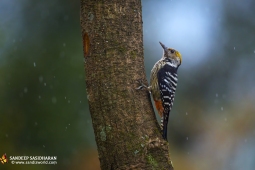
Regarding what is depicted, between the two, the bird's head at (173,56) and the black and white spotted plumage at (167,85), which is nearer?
the black and white spotted plumage at (167,85)

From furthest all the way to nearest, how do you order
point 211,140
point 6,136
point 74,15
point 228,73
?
point 228,73 < point 211,140 < point 74,15 < point 6,136

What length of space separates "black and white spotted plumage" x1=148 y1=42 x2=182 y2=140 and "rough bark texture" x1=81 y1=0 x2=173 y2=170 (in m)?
0.96

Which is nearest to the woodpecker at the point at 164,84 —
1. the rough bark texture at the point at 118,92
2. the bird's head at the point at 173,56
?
the bird's head at the point at 173,56

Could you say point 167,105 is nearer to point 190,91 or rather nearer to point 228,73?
point 190,91

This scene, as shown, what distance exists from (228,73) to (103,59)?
346 inches

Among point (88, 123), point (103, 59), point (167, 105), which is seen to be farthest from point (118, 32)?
point (88, 123)

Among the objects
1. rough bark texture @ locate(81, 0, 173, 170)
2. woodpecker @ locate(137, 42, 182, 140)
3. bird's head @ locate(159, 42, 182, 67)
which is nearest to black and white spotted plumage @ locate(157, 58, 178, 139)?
woodpecker @ locate(137, 42, 182, 140)

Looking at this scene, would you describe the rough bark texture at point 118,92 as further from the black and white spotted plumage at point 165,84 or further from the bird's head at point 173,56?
the bird's head at point 173,56

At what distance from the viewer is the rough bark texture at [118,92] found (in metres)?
4.17

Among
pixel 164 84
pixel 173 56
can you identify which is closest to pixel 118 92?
pixel 164 84

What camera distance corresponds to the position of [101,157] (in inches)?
167

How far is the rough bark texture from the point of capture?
4168mm

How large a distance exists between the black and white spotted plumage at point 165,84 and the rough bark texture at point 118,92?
0.96 meters

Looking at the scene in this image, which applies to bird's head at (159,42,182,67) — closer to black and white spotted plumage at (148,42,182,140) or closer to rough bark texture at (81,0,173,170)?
black and white spotted plumage at (148,42,182,140)
